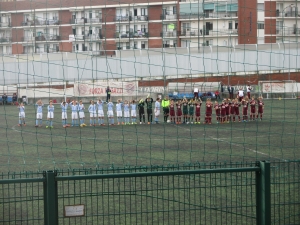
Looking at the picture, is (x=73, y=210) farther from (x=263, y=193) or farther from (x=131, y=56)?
(x=131, y=56)

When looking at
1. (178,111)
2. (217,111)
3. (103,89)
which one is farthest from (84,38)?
(103,89)

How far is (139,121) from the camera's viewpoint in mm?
30938

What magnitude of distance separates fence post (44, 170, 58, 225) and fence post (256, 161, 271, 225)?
2475mm

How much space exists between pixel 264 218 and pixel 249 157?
918 centimetres

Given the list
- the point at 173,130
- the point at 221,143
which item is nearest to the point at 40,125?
the point at 173,130

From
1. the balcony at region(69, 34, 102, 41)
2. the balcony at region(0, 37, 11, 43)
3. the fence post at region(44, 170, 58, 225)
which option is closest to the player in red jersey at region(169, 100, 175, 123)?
the balcony at region(69, 34, 102, 41)

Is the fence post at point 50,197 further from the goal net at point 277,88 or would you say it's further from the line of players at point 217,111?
the goal net at point 277,88

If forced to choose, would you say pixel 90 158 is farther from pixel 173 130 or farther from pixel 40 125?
pixel 40 125

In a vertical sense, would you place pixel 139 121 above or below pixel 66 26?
below

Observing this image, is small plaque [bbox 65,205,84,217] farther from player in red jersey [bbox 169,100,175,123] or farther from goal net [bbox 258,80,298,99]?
goal net [bbox 258,80,298,99]

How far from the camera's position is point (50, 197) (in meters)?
6.28

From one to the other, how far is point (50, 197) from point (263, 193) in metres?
2.57

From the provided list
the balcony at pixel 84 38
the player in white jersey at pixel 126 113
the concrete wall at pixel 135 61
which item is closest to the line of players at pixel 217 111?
the concrete wall at pixel 135 61

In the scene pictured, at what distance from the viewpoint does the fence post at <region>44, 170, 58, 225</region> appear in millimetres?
6270
